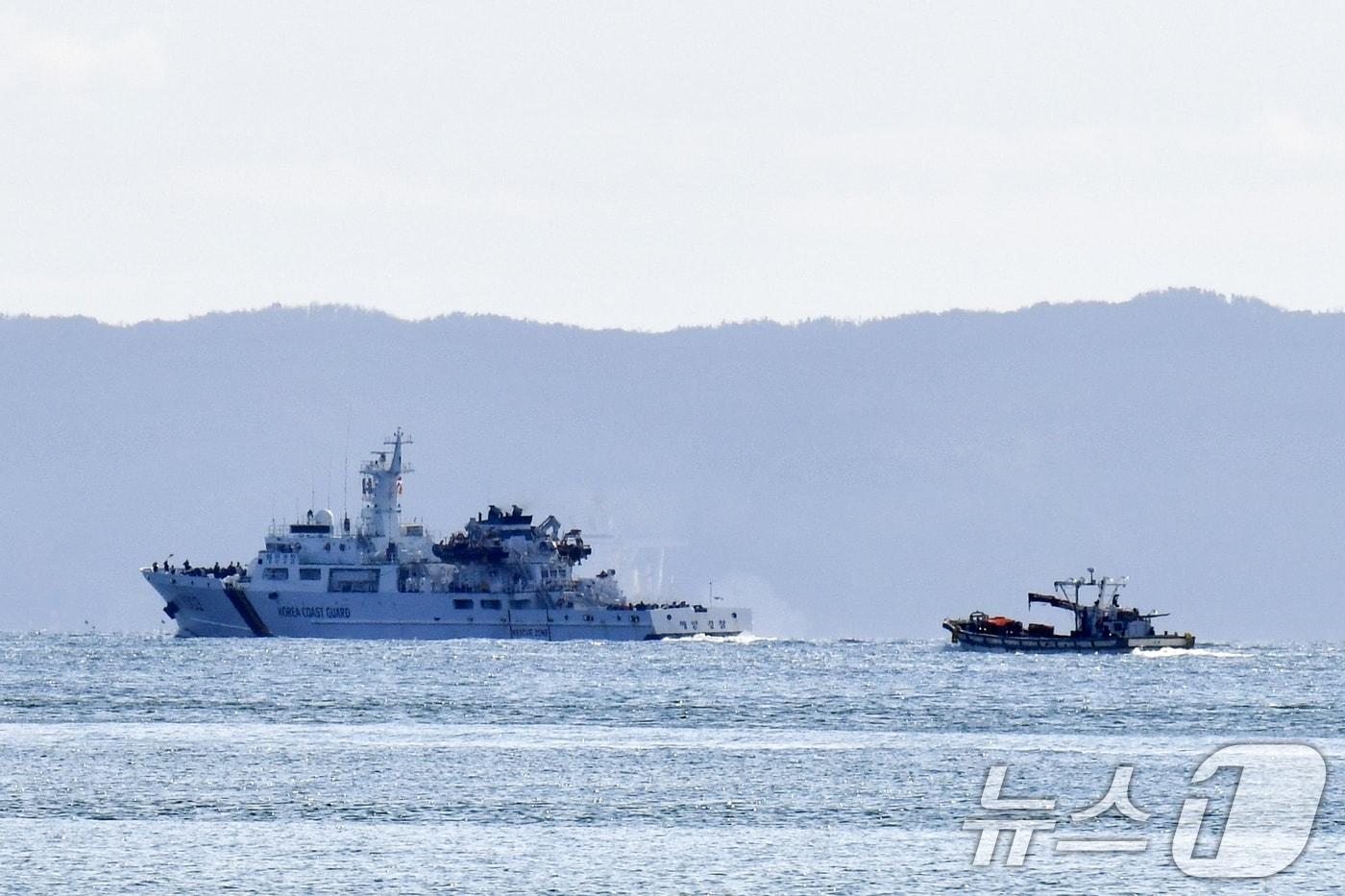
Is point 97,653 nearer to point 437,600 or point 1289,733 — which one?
point 437,600

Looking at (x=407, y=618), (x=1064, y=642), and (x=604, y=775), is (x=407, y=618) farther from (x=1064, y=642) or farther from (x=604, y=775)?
(x=604, y=775)

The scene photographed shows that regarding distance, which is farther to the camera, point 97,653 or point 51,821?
point 97,653

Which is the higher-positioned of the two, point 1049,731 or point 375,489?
point 375,489

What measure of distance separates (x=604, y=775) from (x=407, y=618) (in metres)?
88.0

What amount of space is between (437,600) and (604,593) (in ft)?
36.4

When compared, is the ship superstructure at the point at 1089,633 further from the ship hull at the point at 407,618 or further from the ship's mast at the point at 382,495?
the ship's mast at the point at 382,495

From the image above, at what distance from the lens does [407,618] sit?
152 meters

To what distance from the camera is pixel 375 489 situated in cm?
15875

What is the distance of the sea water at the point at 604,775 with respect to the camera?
48531mm

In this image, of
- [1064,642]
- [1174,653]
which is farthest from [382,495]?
[1174,653]

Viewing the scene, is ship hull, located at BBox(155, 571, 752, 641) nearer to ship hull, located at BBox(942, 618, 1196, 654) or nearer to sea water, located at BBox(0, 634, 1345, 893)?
ship hull, located at BBox(942, 618, 1196, 654)

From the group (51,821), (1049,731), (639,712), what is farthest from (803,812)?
(639,712)

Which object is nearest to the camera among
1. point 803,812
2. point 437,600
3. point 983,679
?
point 803,812

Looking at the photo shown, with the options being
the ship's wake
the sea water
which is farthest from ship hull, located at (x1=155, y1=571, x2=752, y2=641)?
the sea water
